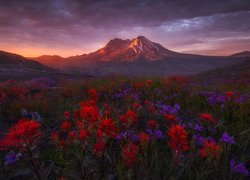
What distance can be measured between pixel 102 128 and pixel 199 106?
125 inches

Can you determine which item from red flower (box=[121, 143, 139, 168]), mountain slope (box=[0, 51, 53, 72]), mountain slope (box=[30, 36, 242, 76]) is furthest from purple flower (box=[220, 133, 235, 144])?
mountain slope (box=[30, 36, 242, 76])

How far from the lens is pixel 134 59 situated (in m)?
170

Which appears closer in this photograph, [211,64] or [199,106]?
[199,106]

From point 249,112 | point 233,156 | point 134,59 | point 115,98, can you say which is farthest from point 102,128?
point 134,59

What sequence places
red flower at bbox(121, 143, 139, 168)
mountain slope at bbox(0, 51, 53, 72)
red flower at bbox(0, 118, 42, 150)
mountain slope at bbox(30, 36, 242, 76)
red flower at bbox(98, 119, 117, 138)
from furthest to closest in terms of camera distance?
1. mountain slope at bbox(30, 36, 242, 76)
2. mountain slope at bbox(0, 51, 53, 72)
3. red flower at bbox(121, 143, 139, 168)
4. red flower at bbox(98, 119, 117, 138)
5. red flower at bbox(0, 118, 42, 150)

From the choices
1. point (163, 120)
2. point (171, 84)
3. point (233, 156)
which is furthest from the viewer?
point (171, 84)

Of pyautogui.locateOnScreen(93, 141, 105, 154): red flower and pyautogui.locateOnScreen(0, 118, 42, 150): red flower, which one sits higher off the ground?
pyautogui.locateOnScreen(0, 118, 42, 150): red flower

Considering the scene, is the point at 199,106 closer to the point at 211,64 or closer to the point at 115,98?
the point at 115,98

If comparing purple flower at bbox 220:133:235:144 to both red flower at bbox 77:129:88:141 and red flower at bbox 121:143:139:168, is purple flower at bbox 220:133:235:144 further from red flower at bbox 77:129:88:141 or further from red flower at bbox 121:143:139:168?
red flower at bbox 77:129:88:141

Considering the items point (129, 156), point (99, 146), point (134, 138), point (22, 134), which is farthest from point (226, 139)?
point (22, 134)

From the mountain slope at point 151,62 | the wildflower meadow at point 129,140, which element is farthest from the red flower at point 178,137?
the mountain slope at point 151,62

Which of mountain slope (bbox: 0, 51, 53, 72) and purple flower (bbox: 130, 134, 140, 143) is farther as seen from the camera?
mountain slope (bbox: 0, 51, 53, 72)

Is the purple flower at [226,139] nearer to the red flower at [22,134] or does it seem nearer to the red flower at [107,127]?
the red flower at [107,127]

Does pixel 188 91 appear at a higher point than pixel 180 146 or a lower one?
lower
